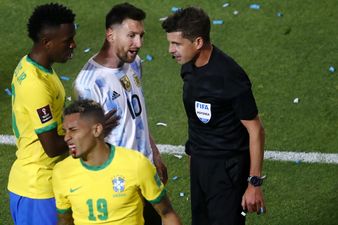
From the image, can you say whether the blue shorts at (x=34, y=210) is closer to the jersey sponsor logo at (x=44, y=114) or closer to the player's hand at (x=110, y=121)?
the jersey sponsor logo at (x=44, y=114)

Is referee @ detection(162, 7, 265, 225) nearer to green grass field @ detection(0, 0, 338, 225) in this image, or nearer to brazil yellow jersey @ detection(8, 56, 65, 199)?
brazil yellow jersey @ detection(8, 56, 65, 199)

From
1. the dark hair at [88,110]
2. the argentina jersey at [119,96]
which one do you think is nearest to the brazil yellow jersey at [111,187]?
the dark hair at [88,110]

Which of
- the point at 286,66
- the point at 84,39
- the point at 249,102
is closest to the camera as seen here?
the point at 249,102

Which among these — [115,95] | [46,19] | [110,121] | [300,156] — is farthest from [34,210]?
[300,156]

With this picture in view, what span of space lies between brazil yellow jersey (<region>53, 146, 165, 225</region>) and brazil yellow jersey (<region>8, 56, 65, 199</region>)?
0.47 meters

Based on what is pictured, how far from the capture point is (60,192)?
18.6ft

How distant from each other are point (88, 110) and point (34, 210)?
101 centimetres

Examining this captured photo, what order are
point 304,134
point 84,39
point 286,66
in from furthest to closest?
1. point 84,39
2. point 286,66
3. point 304,134

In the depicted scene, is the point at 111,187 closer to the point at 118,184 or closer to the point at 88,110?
the point at 118,184

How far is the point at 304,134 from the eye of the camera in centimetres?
916

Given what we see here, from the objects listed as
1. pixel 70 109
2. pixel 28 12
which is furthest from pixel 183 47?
pixel 28 12

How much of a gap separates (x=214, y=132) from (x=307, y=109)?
3.20 metres

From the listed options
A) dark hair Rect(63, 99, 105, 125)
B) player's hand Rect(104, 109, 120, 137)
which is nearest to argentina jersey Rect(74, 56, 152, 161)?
player's hand Rect(104, 109, 120, 137)

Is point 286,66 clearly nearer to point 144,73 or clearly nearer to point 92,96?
point 144,73
